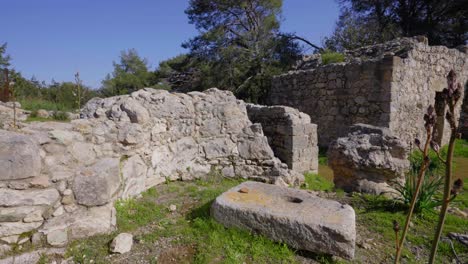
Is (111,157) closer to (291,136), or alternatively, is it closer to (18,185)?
(18,185)

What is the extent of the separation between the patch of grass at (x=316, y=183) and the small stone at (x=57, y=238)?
3.73 metres

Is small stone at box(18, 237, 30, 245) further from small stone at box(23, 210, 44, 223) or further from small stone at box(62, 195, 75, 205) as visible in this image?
small stone at box(62, 195, 75, 205)

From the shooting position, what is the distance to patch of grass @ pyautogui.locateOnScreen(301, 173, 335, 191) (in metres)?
5.17

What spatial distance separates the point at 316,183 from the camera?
558cm

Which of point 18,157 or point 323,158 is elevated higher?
point 18,157

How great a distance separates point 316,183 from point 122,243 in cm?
404

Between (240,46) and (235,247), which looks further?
(240,46)

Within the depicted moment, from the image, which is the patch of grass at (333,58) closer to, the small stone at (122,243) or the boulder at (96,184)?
the boulder at (96,184)

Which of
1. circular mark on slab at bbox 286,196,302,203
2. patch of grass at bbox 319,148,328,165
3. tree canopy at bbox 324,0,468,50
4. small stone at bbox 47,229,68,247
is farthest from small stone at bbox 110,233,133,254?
tree canopy at bbox 324,0,468,50

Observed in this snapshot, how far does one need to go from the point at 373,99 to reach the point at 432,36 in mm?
9867

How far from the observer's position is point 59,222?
255cm

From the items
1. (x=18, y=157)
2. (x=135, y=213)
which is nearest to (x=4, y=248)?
(x=18, y=157)

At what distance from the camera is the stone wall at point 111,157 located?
2.42m

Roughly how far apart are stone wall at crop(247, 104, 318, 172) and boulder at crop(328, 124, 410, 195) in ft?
4.70
